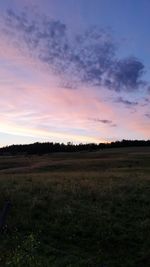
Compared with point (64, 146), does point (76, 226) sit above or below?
below

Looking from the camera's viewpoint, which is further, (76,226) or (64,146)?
(64,146)

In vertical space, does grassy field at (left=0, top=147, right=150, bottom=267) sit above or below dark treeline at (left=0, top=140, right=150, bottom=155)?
below

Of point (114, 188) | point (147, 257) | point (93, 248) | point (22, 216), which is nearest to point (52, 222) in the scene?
point (22, 216)

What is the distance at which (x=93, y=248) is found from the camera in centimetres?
1877

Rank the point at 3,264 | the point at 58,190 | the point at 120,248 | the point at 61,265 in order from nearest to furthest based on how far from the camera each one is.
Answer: the point at 3,264 → the point at 61,265 → the point at 120,248 → the point at 58,190

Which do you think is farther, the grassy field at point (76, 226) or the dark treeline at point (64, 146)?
the dark treeline at point (64, 146)

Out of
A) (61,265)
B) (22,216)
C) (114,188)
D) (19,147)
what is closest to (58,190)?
(114,188)

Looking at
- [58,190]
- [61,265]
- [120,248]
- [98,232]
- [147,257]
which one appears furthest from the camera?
[58,190]

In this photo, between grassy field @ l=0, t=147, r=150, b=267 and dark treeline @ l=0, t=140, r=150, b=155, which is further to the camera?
dark treeline @ l=0, t=140, r=150, b=155

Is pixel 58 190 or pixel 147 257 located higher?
pixel 58 190

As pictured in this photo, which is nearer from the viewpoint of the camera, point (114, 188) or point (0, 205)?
point (0, 205)

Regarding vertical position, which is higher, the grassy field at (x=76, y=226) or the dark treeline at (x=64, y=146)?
the dark treeline at (x=64, y=146)

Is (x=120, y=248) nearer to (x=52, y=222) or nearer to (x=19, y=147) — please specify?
(x=52, y=222)

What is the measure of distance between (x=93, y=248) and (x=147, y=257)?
2.36m
